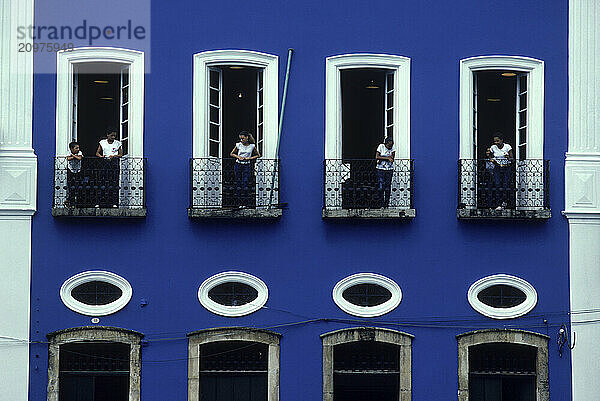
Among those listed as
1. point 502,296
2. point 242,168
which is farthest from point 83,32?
point 502,296

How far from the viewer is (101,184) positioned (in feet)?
73.7

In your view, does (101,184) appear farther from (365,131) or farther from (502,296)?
(502,296)

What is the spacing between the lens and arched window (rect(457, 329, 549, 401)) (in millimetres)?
22453

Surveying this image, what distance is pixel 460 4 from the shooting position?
23109 mm

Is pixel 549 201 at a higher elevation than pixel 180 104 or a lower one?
lower

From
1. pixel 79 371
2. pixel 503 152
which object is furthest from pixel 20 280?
pixel 503 152

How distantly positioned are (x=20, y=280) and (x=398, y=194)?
21.4 feet

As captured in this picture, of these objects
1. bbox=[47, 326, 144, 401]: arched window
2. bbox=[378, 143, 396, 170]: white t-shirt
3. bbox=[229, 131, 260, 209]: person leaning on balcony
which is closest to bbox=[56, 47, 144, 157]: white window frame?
bbox=[229, 131, 260, 209]: person leaning on balcony

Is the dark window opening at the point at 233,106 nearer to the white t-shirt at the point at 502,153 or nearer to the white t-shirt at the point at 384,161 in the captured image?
the white t-shirt at the point at 384,161

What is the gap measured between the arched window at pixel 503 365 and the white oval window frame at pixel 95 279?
18.6 ft

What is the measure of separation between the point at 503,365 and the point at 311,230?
3980mm

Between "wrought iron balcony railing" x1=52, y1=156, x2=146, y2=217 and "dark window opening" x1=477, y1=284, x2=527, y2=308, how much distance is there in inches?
235

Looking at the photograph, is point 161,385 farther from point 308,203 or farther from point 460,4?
point 460,4

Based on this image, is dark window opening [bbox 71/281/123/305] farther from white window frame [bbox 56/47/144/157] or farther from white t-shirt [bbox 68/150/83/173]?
white window frame [bbox 56/47/144/157]
